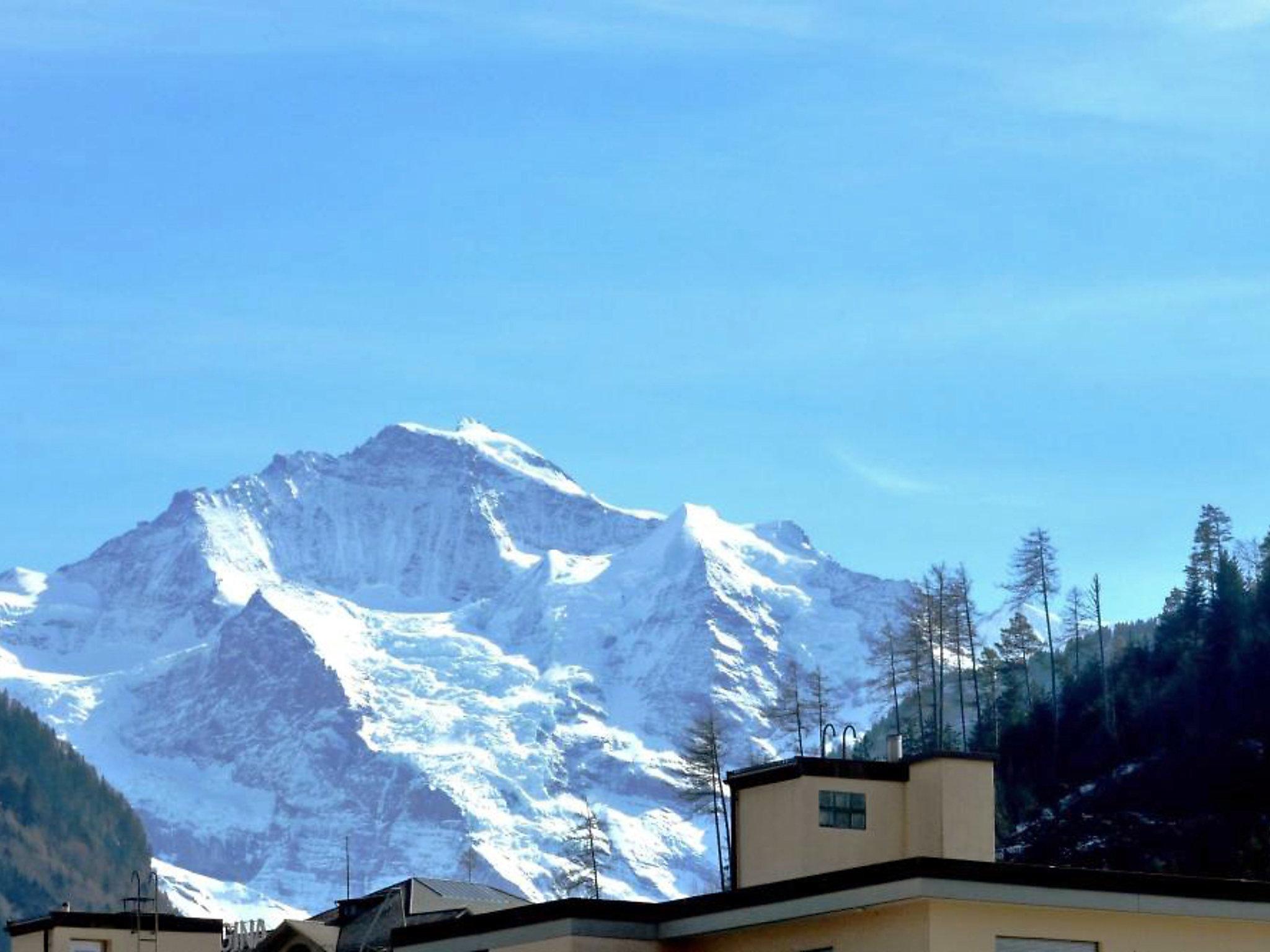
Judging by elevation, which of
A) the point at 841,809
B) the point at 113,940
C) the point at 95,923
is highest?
the point at 95,923

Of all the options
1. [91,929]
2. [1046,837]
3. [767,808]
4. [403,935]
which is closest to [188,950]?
[91,929]

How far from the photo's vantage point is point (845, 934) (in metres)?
43.8

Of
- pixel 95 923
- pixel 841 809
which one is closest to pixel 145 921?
pixel 95 923

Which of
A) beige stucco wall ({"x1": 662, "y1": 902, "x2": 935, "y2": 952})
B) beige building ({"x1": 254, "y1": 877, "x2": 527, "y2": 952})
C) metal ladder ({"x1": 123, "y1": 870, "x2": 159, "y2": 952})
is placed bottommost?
beige stucco wall ({"x1": 662, "y1": 902, "x2": 935, "y2": 952})

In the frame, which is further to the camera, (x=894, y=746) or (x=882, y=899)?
(x=894, y=746)

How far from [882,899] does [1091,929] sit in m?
3.95

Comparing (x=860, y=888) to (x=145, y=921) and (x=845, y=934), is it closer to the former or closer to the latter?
(x=845, y=934)

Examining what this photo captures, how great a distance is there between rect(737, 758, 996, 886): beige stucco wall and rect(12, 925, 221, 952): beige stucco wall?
850 inches

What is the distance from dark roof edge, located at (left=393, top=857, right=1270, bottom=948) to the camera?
41.8 metres

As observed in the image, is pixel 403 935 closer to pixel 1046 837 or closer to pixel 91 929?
pixel 91 929

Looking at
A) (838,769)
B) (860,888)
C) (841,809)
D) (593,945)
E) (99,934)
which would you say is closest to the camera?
(860,888)

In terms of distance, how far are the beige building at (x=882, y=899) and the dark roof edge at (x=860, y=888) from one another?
0.03 metres

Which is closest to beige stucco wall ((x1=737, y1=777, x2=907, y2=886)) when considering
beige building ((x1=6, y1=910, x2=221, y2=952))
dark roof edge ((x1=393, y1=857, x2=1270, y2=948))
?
dark roof edge ((x1=393, y1=857, x2=1270, y2=948))

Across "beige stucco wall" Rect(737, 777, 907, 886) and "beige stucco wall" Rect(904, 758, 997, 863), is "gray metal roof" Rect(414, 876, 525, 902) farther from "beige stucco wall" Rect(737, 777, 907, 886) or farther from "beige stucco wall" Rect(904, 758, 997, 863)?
"beige stucco wall" Rect(904, 758, 997, 863)
